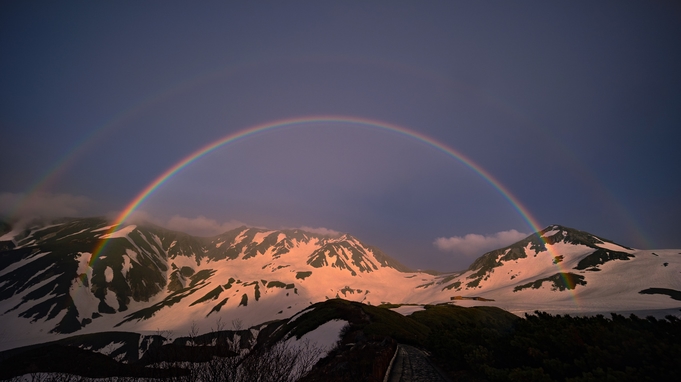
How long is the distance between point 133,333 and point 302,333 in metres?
198

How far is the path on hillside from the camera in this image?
20.0 meters

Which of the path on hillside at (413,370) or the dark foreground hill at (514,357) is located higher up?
the dark foreground hill at (514,357)

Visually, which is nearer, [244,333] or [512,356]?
[512,356]

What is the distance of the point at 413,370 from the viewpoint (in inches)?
899

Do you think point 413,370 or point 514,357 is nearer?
point 514,357

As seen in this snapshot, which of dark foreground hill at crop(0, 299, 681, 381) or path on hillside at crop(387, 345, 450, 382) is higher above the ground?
dark foreground hill at crop(0, 299, 681, 381)

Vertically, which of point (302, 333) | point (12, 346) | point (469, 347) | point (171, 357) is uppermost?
point (171, 357)

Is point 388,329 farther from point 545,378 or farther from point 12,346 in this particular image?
point 12,346

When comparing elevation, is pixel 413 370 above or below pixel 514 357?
below

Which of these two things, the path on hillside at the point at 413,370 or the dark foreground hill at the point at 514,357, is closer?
Answer: the dark foreground hill at the point at 514,357

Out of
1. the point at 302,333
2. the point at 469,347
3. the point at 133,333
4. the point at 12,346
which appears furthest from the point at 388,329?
the point at 12,346

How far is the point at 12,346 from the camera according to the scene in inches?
6836

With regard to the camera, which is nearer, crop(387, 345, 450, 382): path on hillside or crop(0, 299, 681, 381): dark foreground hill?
crop(0, 299, 681, 381): dark foreground hill

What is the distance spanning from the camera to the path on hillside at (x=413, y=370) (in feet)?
65.7
